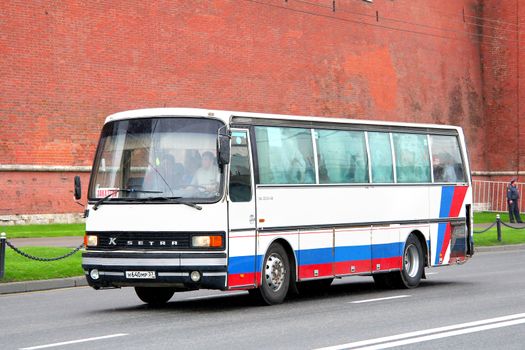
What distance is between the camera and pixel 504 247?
31016 mm

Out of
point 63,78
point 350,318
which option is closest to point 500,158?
point 63,78

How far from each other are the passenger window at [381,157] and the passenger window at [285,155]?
5.55ft

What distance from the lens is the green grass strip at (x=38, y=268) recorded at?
18828 millimetres

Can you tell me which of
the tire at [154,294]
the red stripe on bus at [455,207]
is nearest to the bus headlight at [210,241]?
the tire at [154,294]

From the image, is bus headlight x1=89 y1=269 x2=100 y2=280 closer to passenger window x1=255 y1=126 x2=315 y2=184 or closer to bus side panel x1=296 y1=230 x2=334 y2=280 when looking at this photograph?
passenger window x1=255 y1=126 x2=315 y2=184

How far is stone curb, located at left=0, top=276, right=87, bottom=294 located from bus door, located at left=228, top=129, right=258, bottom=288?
5.38 m

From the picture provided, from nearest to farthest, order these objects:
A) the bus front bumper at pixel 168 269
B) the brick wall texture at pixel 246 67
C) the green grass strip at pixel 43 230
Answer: the bus front bumper at pixel 168 269
the green grass strip at pixel 43 230
the brick wall texture at pixel 246 67

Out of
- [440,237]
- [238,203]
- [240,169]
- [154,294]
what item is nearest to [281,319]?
[238,203]

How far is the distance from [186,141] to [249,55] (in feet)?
86.9

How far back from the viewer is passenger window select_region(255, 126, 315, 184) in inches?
589

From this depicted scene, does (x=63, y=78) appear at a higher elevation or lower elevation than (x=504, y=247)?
higher

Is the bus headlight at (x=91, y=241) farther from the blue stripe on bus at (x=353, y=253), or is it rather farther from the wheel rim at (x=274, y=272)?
the blue stripe on bus at (x=353, y=253)

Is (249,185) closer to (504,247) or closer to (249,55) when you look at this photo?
(504,247)

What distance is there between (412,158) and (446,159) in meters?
1.18
